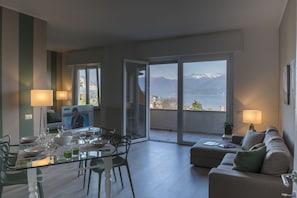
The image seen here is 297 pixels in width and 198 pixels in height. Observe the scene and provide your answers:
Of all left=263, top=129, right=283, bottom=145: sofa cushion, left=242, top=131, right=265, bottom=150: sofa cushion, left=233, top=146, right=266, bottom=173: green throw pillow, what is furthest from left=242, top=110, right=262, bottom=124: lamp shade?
left=233, top=146, right=266, bottom=173: green throw pillow

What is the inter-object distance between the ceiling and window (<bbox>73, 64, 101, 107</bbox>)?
2100 mm

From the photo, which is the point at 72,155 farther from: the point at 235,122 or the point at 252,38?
the point at 252,38

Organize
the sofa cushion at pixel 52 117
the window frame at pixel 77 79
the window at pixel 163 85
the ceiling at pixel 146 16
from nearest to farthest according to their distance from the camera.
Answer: the ceiling at pixel 146 16 → the sofa cushion at pixel 52 117 → the window at pixel 163 85 → the window frame at pixel 77 79

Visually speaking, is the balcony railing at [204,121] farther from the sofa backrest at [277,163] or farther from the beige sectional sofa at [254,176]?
the sofa backrest at [277,163]

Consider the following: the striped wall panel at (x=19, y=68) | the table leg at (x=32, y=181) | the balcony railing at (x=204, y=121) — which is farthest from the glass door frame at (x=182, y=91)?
the table leg at (x=32, y=181)

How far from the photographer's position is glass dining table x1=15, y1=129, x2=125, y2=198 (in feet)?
8.09

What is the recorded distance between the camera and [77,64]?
26.7 ft

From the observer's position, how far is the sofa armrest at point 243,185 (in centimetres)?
237

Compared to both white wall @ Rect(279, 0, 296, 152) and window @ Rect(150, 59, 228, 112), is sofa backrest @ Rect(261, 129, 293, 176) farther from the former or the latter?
window @ Rect(150, 59, 228, 112)

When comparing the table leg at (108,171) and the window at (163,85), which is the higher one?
the window at (163,85)

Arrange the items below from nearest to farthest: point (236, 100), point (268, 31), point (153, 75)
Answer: point (268, 31)
point (236, 100)
point (153, 75)

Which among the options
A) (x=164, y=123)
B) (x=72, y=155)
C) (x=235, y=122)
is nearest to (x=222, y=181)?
(x=72, y=155)

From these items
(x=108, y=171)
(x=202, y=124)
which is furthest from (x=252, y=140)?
(x=108, y=171)

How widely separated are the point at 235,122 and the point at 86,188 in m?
3.81
